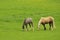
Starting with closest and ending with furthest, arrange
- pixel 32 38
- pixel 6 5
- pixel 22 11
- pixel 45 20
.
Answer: pixel 32 38 → pixel 45 20 → pixel 22 11 → pixel 6 5

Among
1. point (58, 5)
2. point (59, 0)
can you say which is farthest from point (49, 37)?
point (59, 0)

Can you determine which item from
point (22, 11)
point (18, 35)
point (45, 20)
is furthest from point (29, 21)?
point (22, 11)

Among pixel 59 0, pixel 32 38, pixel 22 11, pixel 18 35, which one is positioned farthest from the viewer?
pixel 59 0

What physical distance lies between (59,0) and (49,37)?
32.6 metres

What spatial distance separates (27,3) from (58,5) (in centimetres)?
562

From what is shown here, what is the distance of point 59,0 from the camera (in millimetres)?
54156

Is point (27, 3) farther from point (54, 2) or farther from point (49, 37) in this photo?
point (49, 37)

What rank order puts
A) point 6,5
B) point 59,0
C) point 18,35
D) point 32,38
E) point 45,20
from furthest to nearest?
1. point 59,0
2. point 6,5
3. point 45,20
4. point 18,35
5. point 32,38

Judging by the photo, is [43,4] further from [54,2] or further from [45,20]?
[45,20]

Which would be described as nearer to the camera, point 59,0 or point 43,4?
point 43,4

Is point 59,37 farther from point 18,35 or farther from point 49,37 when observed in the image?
point 18,35

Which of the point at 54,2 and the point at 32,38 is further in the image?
the point at 54,2

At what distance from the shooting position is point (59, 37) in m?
22.3

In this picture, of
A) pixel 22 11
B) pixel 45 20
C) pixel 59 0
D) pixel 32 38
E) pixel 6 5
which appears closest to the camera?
pixel 32 38
